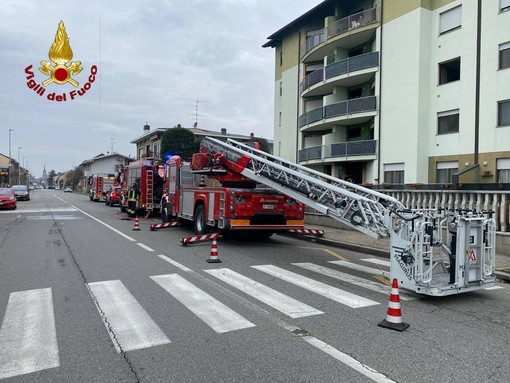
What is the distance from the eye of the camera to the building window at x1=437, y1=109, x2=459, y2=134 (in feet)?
69.5

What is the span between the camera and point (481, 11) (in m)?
19.7

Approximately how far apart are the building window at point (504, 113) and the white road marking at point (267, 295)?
16953 millimetres

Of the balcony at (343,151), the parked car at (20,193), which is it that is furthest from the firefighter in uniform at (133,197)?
the parked car at (20,193)

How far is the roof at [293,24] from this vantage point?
28797mm

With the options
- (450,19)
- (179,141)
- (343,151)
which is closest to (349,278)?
(450,19)

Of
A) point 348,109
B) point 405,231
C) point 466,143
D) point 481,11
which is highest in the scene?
point 481,11

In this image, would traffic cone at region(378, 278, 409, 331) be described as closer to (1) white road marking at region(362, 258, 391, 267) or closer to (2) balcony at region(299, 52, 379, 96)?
(1) white road marking at region(362, 258, 391, 267)

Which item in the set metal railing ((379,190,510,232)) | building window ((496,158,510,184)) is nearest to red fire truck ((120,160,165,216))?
metal railing ((379,190,510,232))

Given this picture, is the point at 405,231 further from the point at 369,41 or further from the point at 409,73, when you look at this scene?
the point at 369,41

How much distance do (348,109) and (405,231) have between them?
21.2m

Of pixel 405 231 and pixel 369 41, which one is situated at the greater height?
pixel 369 41

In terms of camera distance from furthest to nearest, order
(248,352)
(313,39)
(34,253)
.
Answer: (313,39) < (34,253) < (248,352)

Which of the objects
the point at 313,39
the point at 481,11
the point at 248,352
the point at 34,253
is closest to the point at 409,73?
the point at 481,11

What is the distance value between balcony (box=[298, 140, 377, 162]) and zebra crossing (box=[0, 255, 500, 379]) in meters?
17.7
